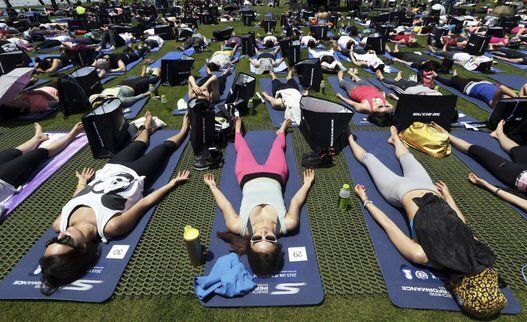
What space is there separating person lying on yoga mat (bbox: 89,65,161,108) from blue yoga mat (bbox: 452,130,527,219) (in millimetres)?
8384

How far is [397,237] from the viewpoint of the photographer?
3631 millimetres

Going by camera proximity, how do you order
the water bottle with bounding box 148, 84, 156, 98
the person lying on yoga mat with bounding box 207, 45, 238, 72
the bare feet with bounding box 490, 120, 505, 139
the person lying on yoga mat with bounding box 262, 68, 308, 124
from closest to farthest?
the bare feet with bounding box 490, 120, 505, 139
the person lying on yoga mat with bounding box 262, 68, 308, 124
the water bottle with bounding box 148, 84, 156, 98
the person lying on yoga mat with bounding box 207, 45, 238, 72

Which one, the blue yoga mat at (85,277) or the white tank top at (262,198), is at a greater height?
the white tank top at (262,198)

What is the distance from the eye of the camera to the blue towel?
3217 mm

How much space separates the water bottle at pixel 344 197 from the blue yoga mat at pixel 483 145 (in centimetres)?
273

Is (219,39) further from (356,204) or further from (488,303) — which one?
(488,303)

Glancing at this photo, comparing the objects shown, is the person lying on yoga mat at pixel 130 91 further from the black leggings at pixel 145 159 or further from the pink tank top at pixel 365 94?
the pink tank top at pixel 365 94

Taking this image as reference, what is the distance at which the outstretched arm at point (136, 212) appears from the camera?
3.78 m

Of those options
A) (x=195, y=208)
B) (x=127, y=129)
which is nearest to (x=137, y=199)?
(x=195, y=208)

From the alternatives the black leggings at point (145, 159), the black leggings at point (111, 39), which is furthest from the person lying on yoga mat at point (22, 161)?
the black leggings at point (111, 39)

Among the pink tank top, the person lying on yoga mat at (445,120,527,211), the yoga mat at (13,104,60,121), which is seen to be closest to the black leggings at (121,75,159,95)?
the yoga mat at (13,104,60,121)

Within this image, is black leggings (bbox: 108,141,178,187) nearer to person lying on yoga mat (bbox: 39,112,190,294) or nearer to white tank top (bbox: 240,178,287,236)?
person lying on yoga mat (bbox: 39,112,190,294)

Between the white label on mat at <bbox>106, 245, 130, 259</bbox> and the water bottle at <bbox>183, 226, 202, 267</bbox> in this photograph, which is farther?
the white label on mat at <bbox>106, 245, 130, 259</bbox>

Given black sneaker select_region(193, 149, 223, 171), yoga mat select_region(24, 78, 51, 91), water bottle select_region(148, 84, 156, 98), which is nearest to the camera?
black sneaker select_region(193, 149, 223, 171)
